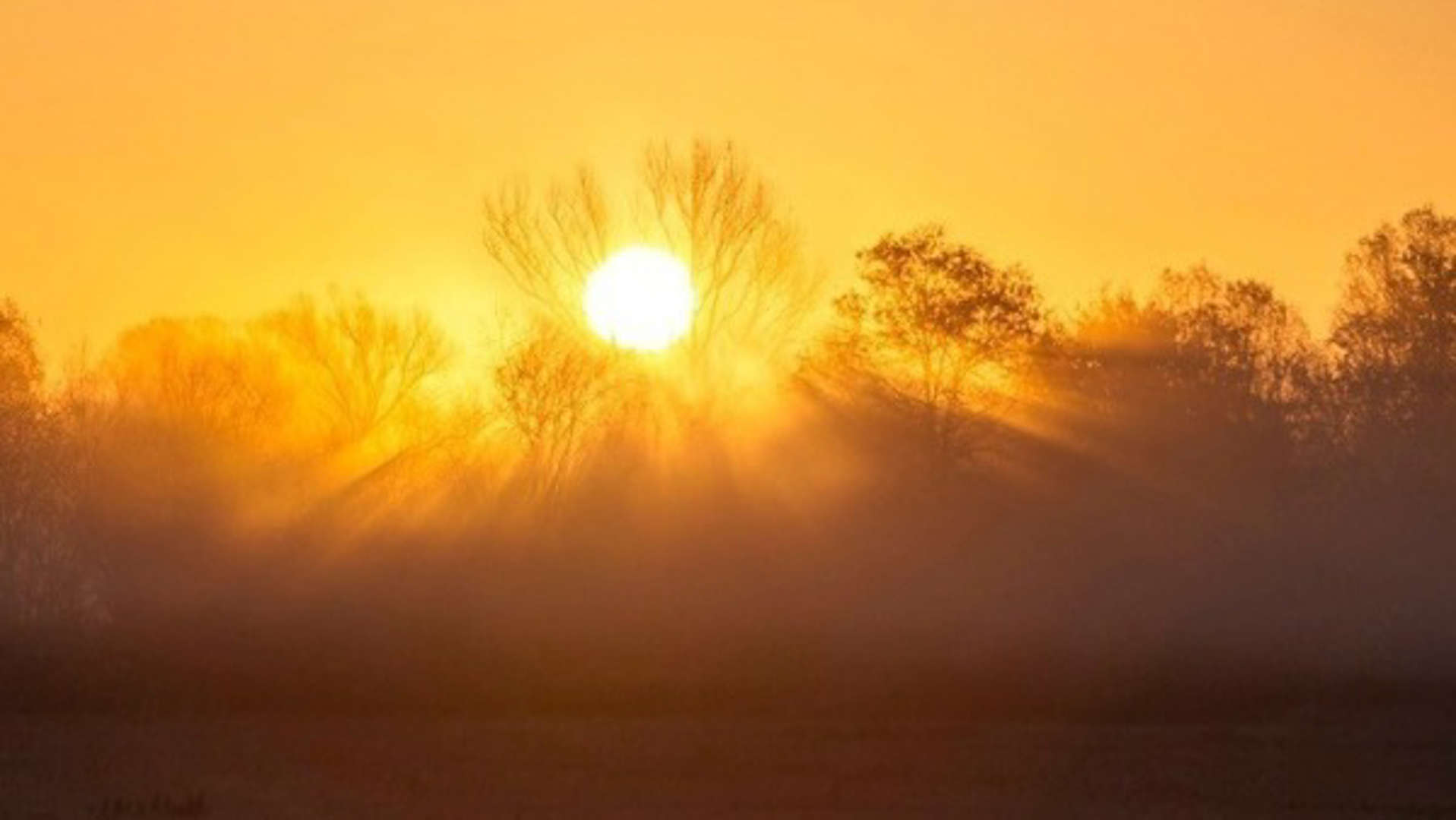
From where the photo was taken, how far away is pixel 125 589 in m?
46.0

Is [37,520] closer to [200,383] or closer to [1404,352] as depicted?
[200,383]

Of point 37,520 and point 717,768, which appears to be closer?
point 717,768

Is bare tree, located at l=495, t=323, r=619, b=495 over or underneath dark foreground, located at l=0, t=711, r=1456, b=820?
over

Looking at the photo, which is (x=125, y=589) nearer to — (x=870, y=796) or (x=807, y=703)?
(x=807, y=703)

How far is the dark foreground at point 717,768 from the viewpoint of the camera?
3009 centimetres

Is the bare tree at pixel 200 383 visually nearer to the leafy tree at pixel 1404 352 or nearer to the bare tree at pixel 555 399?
the bare tree at pixel 555 399

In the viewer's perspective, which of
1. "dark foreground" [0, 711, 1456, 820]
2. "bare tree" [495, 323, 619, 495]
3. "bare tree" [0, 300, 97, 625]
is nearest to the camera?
"dark foreground" [0, 711, 1456, 820]

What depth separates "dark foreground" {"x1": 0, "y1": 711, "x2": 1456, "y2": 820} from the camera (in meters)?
30.1

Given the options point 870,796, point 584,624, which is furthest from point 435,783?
point 584,624

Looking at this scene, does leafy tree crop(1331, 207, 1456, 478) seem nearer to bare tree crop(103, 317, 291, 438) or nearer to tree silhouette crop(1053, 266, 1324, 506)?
tree silhouette crop(1053, 266, 1324, 506)

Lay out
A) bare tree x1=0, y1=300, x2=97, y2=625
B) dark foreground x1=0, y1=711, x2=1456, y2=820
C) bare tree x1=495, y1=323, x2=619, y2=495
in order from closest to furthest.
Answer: dark foreground x1=0, y1=711, x2=1456, y2=820 < bare tree x1=0, y1=300, x2=97, y2=625 < bare tree x1=495, y1=323, x2=619, y2=495

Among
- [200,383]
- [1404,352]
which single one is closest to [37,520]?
[200,383]

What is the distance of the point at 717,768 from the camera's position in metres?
33.8

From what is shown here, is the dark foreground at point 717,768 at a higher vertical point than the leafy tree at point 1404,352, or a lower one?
lower
